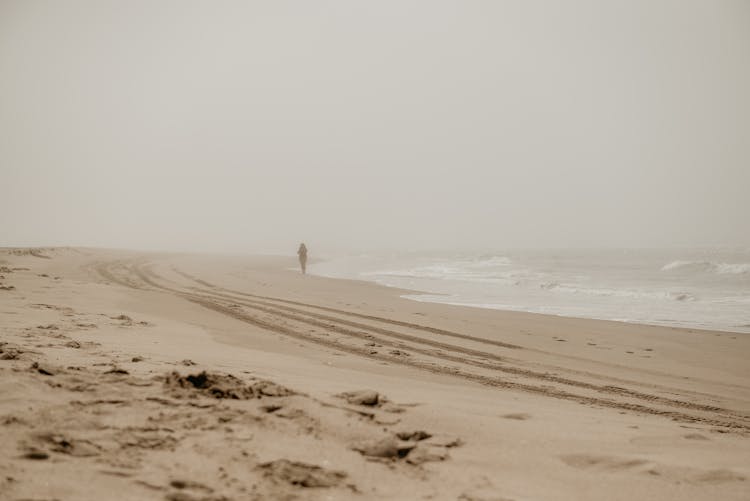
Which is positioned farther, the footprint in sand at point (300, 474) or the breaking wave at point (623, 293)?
the breaking wave at point (623, 293)

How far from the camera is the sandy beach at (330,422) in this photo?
2.53 m

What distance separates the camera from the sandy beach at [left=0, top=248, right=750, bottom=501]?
2525 millimetres

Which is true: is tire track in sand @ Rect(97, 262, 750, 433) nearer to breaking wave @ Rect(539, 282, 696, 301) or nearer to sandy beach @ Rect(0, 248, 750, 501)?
sandy beach @ Rect(0, 248, 750, 501)

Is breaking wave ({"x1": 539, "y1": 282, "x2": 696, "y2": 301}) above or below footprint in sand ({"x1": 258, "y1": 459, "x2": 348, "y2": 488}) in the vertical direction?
below

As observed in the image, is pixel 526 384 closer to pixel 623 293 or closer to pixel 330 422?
pixel 330 422

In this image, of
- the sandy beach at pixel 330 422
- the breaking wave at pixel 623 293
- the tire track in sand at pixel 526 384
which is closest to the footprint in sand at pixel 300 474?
the sandy beach at pixel 330 422

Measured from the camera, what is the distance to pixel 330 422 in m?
3.26

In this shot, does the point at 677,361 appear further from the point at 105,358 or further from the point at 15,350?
the point at 15,350

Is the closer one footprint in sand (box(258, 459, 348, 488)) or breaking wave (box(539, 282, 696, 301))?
footprint in sand (box(258, 459, 348, 488))

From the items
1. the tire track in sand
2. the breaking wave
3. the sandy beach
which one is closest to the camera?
the sandy beach

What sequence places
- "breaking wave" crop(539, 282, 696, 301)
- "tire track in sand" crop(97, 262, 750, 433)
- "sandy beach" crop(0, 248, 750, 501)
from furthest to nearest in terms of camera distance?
"breaking wave" crop(539, 282, 696, 301) < "tire track in sand" crop(97, 262, 750, 433) < "sandy beach" crop(0, 248, 750, 501)

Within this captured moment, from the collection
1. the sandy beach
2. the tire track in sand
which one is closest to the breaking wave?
the sandy beach

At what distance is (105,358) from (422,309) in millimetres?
10236

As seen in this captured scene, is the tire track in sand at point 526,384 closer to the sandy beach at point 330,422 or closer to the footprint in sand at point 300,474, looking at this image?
the sandy beach at point 330,422
